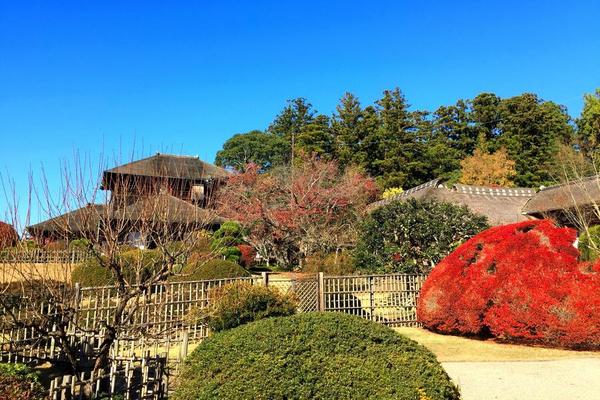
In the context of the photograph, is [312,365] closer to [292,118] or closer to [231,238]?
[231,238]

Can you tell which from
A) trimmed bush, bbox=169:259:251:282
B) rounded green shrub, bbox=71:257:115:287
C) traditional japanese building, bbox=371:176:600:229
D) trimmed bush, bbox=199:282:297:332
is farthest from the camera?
traditional japanese building, bbox=371:176:600:229

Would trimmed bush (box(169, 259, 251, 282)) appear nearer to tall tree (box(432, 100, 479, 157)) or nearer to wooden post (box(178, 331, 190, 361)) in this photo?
wooden post (box(178, 331, 190, 361))

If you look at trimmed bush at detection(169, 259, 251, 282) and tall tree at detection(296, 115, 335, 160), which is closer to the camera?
trimmed bush at detection(169, 259, 251, 282)

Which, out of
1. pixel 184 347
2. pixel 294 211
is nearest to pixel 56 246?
pixel 184 347

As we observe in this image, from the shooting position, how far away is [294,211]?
24672mm

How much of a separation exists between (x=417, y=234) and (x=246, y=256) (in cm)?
1249

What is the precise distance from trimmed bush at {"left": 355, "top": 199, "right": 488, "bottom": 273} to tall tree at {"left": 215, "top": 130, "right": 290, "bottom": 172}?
32646 mm

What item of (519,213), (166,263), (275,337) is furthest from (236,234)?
(275,337)

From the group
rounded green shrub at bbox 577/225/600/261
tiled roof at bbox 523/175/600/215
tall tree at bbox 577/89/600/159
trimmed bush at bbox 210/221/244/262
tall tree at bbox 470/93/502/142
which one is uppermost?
tall tree at bbox 470/93/502/142

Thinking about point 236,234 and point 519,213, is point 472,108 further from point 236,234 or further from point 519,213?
point 236,234

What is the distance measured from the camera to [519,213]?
74.5 feet

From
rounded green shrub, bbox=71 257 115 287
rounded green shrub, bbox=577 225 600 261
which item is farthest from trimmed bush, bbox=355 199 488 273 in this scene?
rounded green shrub, bbox=71 257 115 287

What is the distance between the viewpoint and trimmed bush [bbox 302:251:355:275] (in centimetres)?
1860

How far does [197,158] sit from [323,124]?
13.8 meters
